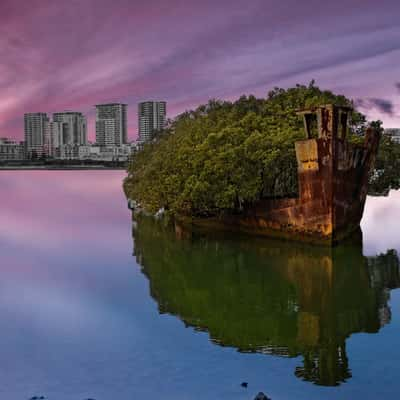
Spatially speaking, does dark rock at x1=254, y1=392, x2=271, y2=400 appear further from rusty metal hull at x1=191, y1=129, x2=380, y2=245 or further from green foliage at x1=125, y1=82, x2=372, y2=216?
green foliage at x1=125, y1=82, x2=372, y2=216

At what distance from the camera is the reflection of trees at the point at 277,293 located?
1434 centimetres

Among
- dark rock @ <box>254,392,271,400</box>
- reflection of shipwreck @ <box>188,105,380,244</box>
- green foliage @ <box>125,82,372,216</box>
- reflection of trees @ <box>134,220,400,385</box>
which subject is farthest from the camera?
green foliage @ <box>125,82,372,216</box>

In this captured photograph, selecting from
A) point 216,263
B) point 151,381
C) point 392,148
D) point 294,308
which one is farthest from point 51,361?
point 392,148

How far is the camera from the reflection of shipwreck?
24.2 metres

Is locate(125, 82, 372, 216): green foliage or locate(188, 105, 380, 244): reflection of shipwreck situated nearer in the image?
locate(188, 105, 380, 244): reflection of shipwreck

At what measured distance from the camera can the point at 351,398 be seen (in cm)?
1095

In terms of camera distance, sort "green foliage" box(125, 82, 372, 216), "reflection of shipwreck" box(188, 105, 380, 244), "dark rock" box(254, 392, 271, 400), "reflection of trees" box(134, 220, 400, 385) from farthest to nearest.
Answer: "green foliage" box(125, 82, 372, 216)
"reflection of shipwreck" box(188, 105, 380, 244)
"reflection of trees" box(134, 220, 400, 385)
"dark rock" box(254, 392, 271, 400)

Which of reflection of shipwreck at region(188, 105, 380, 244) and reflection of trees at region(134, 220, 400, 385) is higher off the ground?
reflection of shipwreck at region(188, 105, 380, 244)

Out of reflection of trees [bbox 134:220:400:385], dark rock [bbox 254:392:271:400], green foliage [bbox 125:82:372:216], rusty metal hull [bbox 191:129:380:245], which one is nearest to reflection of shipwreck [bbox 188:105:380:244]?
rusty metal hull [bbox 191:129:380:245]

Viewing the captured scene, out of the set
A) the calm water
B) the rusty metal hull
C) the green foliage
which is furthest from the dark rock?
the green foliage

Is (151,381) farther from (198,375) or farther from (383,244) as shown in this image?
(383,244)

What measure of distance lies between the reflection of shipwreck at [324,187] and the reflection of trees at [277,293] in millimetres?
828

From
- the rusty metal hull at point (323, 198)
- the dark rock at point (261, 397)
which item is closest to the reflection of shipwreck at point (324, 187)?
Result: the rusty metal hull at point (323, 198)

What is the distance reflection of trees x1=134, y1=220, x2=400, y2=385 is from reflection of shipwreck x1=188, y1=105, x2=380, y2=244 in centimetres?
83
